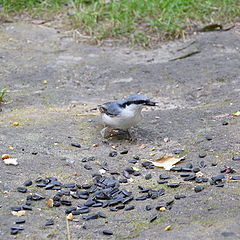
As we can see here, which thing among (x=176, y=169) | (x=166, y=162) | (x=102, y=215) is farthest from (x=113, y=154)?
(x=102, y=215)

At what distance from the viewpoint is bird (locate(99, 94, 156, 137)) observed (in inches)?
238

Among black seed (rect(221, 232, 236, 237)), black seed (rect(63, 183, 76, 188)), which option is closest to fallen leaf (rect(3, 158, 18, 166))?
black seed (rect(63, 183, 76, 188))

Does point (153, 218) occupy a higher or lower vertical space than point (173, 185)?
higher

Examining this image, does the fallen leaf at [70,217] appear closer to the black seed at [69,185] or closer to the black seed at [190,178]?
the black seed at [69,185]

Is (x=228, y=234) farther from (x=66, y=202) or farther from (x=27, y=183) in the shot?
(x=27, y=183)

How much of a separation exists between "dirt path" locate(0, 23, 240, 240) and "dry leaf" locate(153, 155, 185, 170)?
0.20ft

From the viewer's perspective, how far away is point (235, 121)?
6.39 m

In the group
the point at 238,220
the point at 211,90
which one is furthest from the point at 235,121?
the point at 238,220

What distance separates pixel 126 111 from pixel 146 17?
405 centimetres

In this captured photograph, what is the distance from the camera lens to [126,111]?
609 centimetres

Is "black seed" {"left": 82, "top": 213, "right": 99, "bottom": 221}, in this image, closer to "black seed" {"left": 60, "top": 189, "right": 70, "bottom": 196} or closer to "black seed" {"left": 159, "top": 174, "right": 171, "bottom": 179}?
"black seed" {"left": 60, "top": 189, "right": 70, "bottom": 196}

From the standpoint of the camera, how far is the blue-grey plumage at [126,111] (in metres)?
6.05

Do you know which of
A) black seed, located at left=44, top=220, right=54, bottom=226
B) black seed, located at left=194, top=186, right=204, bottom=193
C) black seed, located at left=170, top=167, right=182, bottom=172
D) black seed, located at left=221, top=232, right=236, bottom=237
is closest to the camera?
black seed, located at left=221, top=232, right=236, bottom=237

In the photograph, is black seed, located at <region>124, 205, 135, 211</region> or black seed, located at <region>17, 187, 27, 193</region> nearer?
black seed, located at <region>124, 205, 135, 211</region>
